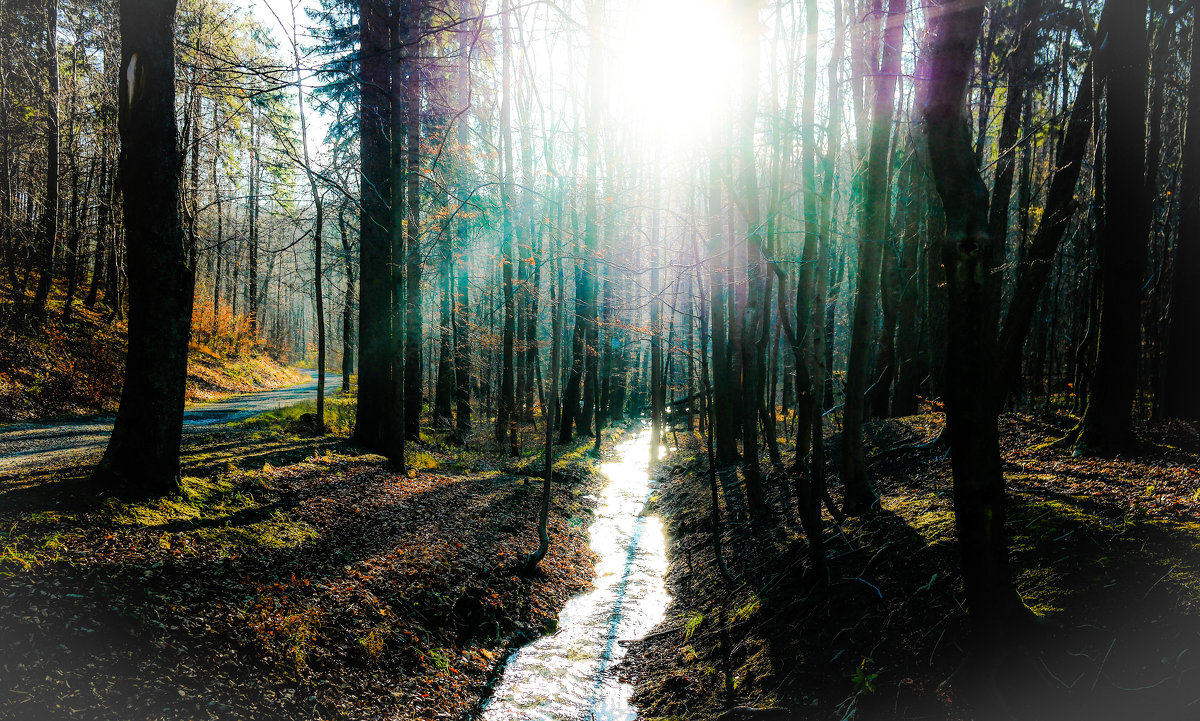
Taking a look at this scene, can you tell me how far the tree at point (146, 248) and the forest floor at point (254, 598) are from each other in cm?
48

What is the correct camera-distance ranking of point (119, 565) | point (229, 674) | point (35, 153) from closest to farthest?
point (229, 674) → point (119, 565) → point (35, 153)

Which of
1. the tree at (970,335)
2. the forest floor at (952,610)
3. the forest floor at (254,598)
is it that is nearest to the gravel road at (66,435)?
the forest floor at (254,598)

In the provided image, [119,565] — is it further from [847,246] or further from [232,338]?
[232,338]

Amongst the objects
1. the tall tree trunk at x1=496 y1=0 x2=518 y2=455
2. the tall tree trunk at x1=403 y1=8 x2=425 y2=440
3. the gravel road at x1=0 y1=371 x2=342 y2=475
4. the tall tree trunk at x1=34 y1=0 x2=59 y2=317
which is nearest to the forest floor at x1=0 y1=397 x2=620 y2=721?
the gravel road at x1=0 y1=371 x2=342 y2=475

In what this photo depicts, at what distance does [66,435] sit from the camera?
11453mm

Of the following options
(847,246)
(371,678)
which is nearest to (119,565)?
(371,678)

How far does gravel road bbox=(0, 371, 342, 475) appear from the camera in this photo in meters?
8.23

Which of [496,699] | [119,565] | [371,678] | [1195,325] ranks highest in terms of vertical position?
[1195,325]

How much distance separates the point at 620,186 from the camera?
20109mm

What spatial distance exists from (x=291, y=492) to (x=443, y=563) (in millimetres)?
2620

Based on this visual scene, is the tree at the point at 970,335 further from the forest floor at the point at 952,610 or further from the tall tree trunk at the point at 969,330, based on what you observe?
the forest floor at the point at 952,610

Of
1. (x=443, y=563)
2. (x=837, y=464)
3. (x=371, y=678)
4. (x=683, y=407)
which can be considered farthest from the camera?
(x=683, y=407)

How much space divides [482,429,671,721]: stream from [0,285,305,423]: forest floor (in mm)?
15012

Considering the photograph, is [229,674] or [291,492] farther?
[291,492]
